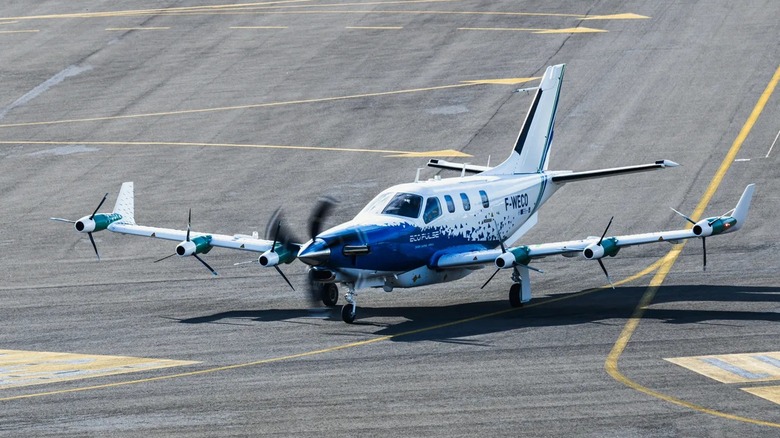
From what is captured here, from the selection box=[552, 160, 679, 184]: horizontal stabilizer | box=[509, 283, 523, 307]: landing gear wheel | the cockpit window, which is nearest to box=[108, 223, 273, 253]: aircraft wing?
the cockpit window

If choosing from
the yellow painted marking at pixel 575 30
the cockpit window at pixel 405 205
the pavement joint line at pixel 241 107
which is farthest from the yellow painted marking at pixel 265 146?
the cockpit window at pixel 405 205

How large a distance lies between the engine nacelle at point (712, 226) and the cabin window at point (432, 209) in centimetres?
697

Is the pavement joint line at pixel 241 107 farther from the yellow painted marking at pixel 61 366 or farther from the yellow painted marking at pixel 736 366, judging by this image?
the yellow painted marking at pixel 736 366

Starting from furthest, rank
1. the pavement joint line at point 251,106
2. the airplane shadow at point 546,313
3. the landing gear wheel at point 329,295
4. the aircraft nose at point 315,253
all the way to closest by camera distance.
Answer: the pavement joint line at point 251,106, the landing gear wheel at point 329,295, the airplane shadow at point 546,313, the aircraft nose at point 315,253

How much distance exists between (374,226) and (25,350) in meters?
9.59

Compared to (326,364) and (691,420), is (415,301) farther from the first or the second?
(691,420)

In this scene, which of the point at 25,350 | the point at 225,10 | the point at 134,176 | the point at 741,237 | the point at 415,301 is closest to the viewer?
the point at 25,350

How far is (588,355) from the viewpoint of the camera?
28.2 m

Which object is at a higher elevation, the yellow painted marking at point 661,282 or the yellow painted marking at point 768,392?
the yellow painted marking at point 768,392

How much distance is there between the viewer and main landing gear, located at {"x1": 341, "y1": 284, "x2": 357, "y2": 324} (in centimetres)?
3275

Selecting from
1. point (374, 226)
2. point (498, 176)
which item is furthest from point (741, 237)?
point (374, 226)

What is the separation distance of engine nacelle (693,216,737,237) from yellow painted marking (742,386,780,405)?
8008mm

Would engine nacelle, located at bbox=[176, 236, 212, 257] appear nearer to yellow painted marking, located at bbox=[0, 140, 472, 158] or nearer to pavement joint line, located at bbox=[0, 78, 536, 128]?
yellow painted marking, located at bbox=[0, 140, 472, 158]

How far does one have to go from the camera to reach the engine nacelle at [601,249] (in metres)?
31.7
